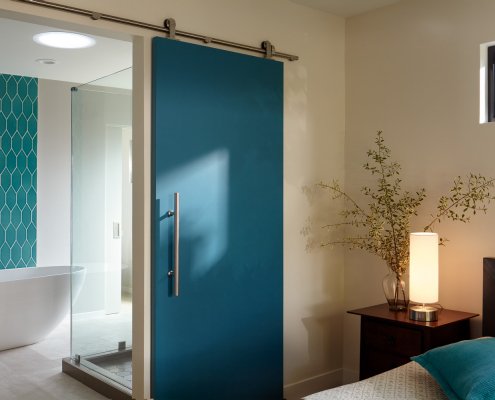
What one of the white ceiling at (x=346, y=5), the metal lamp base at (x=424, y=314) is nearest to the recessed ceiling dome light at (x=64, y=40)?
the white ceiling at (x=346, y=5)

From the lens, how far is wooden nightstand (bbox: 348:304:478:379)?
316 centimetres

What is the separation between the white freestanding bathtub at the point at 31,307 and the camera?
15.7 ft

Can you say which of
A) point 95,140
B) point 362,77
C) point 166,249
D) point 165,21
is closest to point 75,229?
point 95,140

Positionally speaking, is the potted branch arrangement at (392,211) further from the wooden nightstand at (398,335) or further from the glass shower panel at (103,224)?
the glass shower panel at (103,224)

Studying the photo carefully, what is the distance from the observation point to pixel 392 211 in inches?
144

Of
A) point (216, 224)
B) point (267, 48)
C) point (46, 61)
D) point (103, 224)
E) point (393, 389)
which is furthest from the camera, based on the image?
point (46, 61)

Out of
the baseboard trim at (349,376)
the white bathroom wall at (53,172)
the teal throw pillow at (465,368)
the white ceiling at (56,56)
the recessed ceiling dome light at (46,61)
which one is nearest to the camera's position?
the teal throw pillow at (465,368)

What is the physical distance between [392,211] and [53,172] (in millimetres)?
3651

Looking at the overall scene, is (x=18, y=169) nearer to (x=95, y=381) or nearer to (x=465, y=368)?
(x=95, y=381)

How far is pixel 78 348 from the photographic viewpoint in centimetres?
421

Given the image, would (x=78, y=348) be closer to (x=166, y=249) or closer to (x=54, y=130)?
(x=166, y=249)

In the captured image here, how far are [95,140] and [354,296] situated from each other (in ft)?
6.54

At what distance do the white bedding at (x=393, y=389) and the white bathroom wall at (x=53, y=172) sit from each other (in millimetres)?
4253

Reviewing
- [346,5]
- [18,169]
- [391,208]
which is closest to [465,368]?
[391,208]
